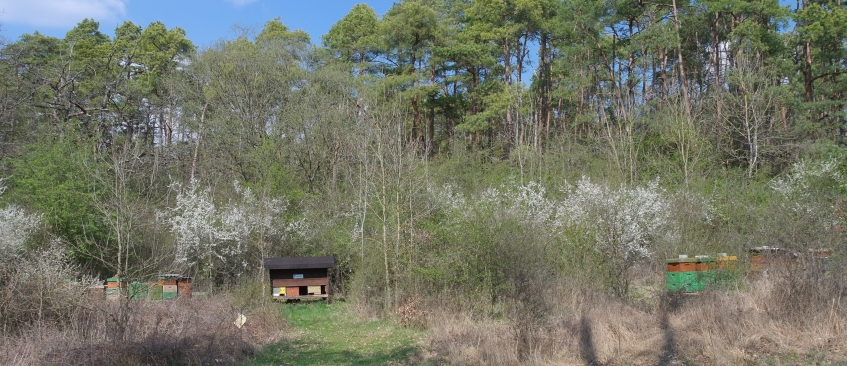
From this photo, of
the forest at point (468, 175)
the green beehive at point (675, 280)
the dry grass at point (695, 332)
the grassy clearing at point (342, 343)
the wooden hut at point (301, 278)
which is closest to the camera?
the dry grass at point (695, 332)

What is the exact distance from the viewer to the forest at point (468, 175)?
9.88 m

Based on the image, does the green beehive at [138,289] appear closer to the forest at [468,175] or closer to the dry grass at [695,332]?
the forest at [468,175]

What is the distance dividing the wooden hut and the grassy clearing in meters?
2.02

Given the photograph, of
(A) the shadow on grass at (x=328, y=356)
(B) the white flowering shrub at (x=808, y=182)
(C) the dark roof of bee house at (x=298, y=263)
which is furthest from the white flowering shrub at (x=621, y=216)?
(C) the dark roof of bee house at (x=298, y=263)

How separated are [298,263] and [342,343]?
20.5 feet

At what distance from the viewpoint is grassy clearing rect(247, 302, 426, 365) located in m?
10.5

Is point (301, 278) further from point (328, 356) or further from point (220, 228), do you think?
point (328, 356)

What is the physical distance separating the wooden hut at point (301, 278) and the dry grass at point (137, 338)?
6.16 meters

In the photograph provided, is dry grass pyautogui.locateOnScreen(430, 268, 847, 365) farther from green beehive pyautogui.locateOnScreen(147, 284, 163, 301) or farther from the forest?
green beehive pyautogui.locateOnScreen(147, 284, 163, 301)

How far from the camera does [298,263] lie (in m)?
17.9

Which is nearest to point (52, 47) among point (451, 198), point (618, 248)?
point (451, 198)

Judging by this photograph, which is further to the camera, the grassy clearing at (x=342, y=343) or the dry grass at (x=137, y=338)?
the grassy clearing at (x=342, y=343)

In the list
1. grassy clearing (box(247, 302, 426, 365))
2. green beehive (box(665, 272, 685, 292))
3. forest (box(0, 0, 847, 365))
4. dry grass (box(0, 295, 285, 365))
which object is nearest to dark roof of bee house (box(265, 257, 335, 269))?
forest (box(0, 0, 847, 365))

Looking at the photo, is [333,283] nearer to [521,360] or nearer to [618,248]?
[618,248]
